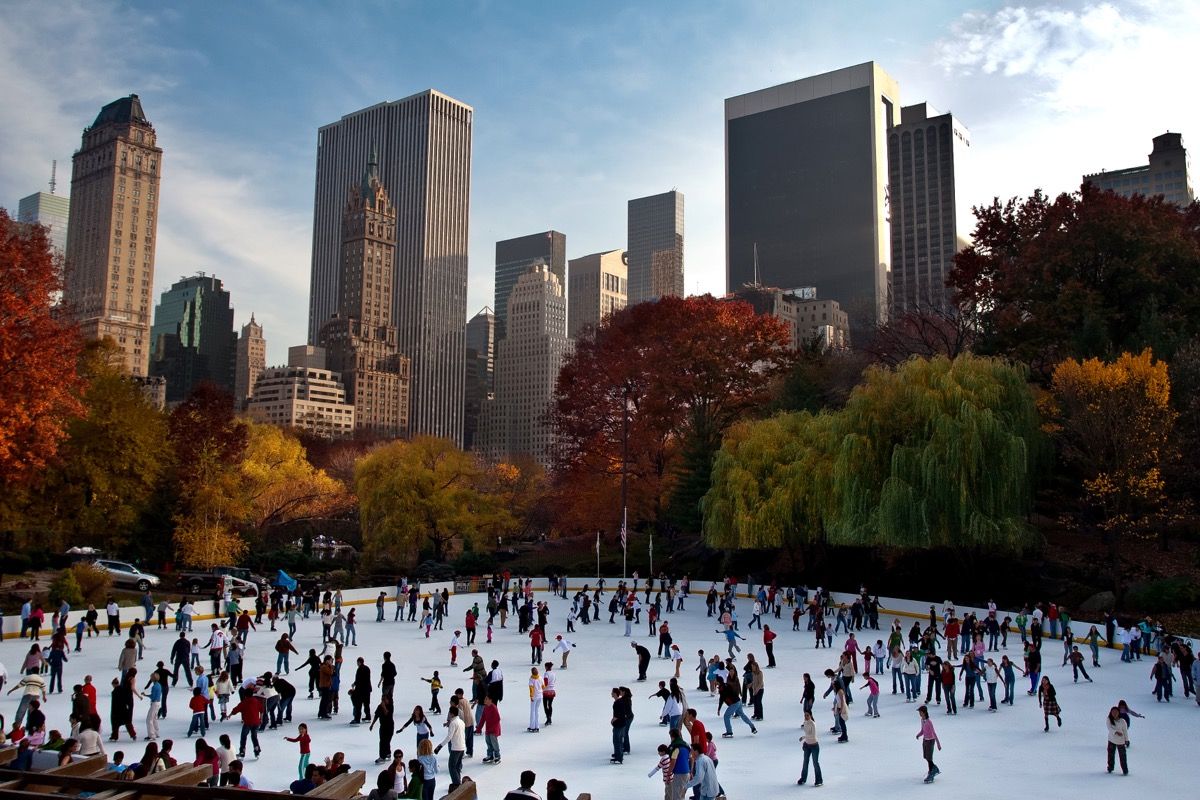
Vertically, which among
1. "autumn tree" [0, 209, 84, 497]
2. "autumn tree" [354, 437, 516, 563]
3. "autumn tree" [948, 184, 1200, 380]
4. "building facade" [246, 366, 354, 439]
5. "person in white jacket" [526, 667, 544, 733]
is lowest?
"person in white jacket" [526, 667, 544, 733]

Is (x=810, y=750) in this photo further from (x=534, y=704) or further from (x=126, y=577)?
(x=126, y=577)

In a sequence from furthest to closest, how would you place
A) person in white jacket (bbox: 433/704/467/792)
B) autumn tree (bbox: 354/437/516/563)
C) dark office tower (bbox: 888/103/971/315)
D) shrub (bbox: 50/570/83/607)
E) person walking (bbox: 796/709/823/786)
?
dark office tower (bbox: 888/103/971/315) < autumn tree (bbox: 354/437/516/563) < shrub (bbox: 50/570/83/607) < person walking (bbox: 796/709/823/786) < person in white jacket (bbox: 433/704/467/792)

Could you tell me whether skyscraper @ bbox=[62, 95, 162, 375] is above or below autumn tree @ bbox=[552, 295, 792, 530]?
above

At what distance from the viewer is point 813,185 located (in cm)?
17200

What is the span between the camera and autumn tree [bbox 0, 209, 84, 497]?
30.6m

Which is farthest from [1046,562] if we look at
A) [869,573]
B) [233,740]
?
[233,740]

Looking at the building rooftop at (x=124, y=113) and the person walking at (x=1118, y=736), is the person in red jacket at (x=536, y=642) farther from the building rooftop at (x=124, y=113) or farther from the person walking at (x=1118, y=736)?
the building rooftop at (x=124, y=113)

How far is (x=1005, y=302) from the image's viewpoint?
4653cm

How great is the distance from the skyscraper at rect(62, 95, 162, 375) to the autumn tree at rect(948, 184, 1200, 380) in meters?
145

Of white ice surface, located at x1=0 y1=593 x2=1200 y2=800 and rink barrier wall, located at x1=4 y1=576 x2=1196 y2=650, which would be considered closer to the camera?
white ice surface, located at x1=0 y1=593 x2=1200 y2=800

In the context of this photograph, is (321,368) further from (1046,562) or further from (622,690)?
(622,690)

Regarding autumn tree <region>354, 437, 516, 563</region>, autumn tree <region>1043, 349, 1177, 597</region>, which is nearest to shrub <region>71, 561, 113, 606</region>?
autumn tree <region>354, 437, 516, 563</region>

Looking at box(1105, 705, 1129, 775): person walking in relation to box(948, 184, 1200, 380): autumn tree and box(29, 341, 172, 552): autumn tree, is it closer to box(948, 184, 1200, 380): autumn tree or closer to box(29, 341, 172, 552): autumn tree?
box(948, 184, 1200, 380): autumn tree

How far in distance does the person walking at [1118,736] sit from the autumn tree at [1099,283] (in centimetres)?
2791
